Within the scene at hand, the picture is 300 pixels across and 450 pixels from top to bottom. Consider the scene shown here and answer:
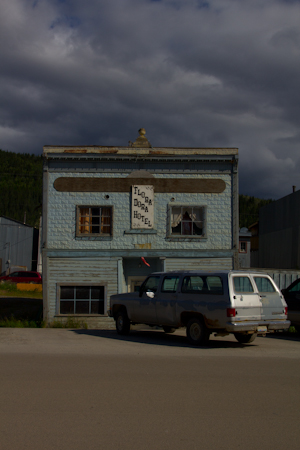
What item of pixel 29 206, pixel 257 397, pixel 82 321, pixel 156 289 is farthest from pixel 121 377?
pixel 29 206

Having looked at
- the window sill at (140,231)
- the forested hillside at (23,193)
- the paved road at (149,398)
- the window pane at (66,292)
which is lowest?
the paved road at (149,398)

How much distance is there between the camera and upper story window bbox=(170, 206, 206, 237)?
19.8m

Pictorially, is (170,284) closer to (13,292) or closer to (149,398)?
(149,398)

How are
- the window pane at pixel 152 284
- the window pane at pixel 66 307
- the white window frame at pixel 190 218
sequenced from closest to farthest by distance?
the window pane at pixel 152 284 < the window pane at pixel 66 307 < the white window frame at pixel 190 218

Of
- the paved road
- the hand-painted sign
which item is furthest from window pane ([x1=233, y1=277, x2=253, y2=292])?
the hand-painted sign

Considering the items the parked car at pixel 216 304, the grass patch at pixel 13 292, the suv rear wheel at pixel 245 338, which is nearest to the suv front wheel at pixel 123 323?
the parked car at pixel 216 304

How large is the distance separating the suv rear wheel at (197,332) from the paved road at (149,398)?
1.50 feet

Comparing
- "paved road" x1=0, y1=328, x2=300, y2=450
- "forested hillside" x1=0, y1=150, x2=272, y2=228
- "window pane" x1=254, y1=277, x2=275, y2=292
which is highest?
"forested hillside" x1=0, y1=150, x2=272, y2=228

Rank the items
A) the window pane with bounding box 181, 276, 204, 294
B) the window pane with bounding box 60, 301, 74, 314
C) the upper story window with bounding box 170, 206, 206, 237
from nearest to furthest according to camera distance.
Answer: the window pane with bounding box 181, 276, 204, 294 < the window pane with bounding box 60, 301, 74, 314 < the upper story window with bounding box 170, 206, 206, 237

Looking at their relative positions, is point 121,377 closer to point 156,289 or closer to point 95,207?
point 156,289

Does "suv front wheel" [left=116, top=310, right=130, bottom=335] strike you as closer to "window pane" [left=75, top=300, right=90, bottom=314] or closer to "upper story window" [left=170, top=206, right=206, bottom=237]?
"window pane" [left=75, top=300, right=90, bottom=314]

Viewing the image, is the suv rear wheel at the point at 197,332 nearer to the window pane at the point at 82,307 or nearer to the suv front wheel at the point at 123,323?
the suv front wheel at the point at 123,323

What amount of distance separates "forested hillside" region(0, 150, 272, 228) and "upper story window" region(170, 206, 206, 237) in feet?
301

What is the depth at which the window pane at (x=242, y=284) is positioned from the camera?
434 inches
